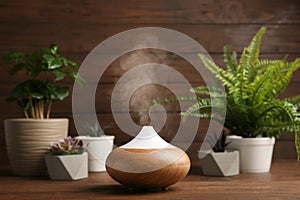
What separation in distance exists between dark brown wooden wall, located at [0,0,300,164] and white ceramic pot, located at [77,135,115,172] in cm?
24

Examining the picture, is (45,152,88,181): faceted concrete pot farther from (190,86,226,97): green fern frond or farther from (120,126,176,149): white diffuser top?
(190,86,226,97): green fern frond

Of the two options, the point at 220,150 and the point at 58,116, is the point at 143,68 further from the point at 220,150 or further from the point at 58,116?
the point at 220,150

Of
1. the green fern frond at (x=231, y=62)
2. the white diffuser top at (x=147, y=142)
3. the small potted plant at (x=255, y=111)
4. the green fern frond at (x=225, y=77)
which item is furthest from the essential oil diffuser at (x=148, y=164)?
the green fern frond at (x=231, y=62)

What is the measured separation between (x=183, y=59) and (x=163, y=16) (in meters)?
0.17

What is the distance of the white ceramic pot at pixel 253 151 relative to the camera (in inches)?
62.1

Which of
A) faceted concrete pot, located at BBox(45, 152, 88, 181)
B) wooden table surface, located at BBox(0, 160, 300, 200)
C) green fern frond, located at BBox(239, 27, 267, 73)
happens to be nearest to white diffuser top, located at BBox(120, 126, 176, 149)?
wooden table surface, located at BBox(0, 160, 300, 200)

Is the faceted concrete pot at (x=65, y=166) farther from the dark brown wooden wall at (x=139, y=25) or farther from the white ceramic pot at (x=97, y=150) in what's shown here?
the dark brown wooden wall at (x=139, y=25)

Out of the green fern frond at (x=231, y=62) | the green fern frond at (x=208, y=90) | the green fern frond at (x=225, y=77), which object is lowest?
the green fern frond at (x=208, y=90)

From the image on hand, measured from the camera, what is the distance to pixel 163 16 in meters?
1.89

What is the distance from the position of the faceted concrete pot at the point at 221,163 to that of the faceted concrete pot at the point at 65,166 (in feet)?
1.14

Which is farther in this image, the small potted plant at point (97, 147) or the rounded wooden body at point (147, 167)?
the small potted plant at point (97, 147)

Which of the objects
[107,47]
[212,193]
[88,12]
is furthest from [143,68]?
[212,193]

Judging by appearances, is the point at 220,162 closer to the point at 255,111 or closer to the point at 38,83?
the point at 255,111

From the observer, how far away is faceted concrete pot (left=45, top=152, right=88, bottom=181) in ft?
4.67
